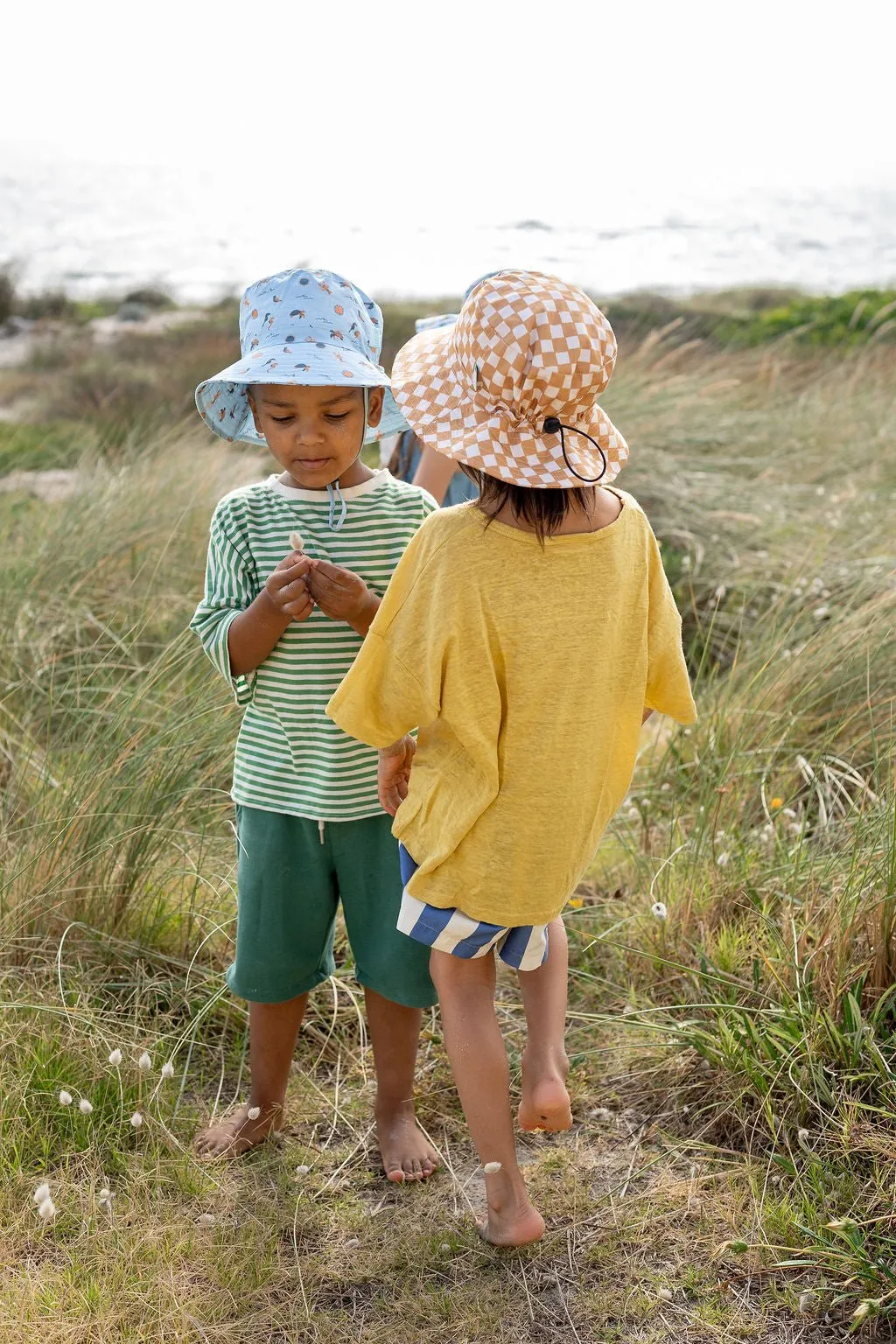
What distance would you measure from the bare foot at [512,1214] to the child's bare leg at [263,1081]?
1.66ft

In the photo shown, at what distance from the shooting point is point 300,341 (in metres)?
2.14

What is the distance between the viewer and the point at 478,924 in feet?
6.59

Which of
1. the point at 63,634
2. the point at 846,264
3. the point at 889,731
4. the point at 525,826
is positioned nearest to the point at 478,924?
the point at 525,826

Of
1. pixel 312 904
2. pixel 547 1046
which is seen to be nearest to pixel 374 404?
pixel 312 904

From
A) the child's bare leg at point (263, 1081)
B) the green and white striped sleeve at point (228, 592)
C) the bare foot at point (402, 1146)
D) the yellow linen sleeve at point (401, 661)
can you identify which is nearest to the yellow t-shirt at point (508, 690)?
A: the yellow linen sleeve at point (401, 661)

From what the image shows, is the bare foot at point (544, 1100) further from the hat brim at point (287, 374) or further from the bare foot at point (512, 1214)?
the hat brim at point (287, 374)

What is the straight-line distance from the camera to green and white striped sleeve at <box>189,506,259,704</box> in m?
2.16

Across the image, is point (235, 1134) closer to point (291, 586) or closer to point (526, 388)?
point (291, 586)

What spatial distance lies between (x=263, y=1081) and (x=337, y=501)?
116 centimetres

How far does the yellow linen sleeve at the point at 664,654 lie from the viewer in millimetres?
2018

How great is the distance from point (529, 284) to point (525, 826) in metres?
0.83

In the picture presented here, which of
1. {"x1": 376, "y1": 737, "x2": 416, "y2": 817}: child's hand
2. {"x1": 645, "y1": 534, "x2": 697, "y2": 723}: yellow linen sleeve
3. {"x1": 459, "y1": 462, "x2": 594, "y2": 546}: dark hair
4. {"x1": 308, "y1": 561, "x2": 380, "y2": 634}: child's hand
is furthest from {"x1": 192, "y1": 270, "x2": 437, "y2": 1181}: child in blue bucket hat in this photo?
{"x1": 645, "y1": 534, "x2": 697, "y2": 723}: yellow linen sleeve

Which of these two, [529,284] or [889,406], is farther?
[889,406]

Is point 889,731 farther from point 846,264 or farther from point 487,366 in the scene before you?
point 846,264
